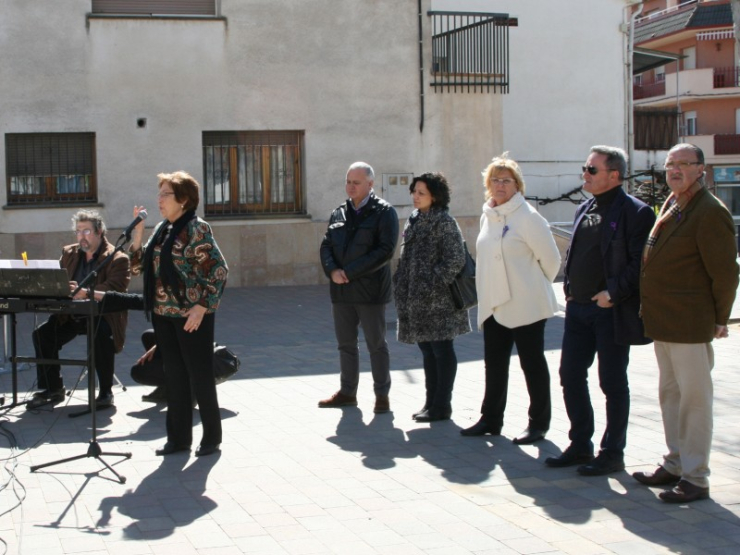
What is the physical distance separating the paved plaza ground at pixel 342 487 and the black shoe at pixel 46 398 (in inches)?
5.1

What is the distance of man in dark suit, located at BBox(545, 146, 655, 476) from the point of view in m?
5.86

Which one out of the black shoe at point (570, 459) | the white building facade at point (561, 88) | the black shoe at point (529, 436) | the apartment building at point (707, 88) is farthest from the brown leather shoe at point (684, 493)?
the apartment building at point (707, 88)

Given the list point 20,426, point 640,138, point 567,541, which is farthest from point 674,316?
point 640,138

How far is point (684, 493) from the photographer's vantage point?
5527 mm

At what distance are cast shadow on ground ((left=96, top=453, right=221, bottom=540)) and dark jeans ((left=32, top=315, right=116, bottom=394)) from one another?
1944 millimetres

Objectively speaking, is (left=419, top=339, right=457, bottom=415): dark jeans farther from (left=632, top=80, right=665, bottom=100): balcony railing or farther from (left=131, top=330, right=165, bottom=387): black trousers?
(left=632, top=80, right=665, bottom=100): balcony railing

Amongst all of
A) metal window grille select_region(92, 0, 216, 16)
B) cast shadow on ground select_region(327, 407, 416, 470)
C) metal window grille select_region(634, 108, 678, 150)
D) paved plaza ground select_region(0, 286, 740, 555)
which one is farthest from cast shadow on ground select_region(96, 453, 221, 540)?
metal window grille select_region(634, 108, 678, 150)

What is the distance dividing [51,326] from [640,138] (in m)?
25.3

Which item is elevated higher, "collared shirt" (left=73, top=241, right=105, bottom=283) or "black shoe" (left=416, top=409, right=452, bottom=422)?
"collared shirt" (left=73, top=241, right=105, bottom=283)

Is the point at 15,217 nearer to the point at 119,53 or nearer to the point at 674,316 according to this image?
the point at 119,53

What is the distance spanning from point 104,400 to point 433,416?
2.61 meters

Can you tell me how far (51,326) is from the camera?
27.4 feet

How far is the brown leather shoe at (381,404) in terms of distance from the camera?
7.94 metres

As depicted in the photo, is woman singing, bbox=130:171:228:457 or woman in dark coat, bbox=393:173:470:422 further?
woman in dark coat, bbox=393:173:470:422
